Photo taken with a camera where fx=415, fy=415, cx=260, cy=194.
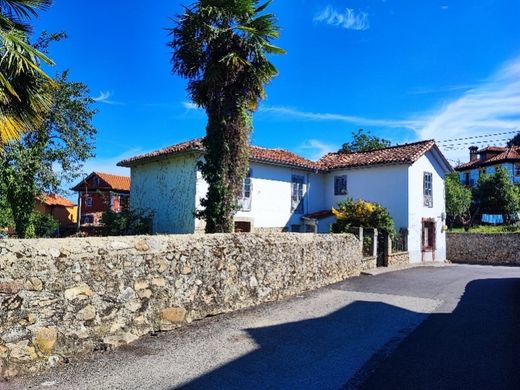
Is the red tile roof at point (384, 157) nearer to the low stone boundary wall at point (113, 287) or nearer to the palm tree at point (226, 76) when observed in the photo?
the palm tree at point (226, 76)

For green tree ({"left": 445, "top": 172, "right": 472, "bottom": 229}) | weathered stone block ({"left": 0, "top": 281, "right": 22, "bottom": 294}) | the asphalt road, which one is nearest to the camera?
weathered stone block ({"left": 0, "top": 281, "right": 22, "bottom": 294})

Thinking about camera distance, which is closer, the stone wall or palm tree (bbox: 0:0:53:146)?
palm tree (bbox: 0:0:53:146)

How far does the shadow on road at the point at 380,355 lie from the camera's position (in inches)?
190

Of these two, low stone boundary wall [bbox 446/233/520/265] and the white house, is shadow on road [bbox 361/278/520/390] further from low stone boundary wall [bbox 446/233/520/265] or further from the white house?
low stone boundary wall [bbox 446/233/520/265]

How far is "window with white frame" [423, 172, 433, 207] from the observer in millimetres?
23766

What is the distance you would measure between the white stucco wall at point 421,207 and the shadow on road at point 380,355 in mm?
13853

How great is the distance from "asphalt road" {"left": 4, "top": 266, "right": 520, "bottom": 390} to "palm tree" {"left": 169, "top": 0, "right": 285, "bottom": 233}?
3.89m

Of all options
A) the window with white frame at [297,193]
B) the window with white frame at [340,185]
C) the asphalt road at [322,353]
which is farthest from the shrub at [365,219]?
the asphalt road at [322,353]

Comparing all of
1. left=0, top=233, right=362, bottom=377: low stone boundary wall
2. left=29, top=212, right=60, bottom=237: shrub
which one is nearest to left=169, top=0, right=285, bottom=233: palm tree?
left=0, top=233, right=362, bottom=377: low stone boundary wall

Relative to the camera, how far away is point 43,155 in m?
18.0

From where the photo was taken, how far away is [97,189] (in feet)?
119

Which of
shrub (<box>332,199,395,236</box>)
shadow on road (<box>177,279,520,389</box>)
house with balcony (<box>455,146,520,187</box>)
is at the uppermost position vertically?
house with balcony (<box>455,146,520,187</box>)

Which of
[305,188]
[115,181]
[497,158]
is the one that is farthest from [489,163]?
[115,181]

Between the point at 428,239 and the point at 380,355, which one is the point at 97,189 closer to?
the point at 428,239
